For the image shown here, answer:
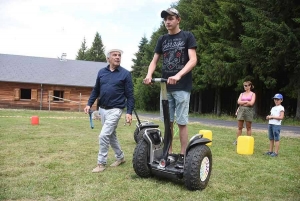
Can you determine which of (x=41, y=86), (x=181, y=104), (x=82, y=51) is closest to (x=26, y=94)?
(x=41, y=86)

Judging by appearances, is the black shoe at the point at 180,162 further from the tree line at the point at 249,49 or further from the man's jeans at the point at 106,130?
the tree line at the point at 249,49

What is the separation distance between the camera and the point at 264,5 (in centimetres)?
1664

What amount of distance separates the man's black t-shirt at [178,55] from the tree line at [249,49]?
12.1 meters

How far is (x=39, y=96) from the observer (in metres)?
28.1

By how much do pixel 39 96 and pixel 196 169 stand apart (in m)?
26.8

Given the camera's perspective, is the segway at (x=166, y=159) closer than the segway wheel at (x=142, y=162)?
Yes

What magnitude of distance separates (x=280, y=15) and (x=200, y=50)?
27.3ft

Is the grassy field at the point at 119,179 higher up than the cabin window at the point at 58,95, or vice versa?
the cabin window at the point at 58,95

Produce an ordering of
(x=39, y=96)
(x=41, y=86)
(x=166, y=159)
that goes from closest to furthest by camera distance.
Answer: (x=166, y=159) → (x=41, y=86) → (x=39, y=96)

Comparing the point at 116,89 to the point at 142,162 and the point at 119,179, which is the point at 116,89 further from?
the point at 119,179

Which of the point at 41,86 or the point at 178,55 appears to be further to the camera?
the point at 41,86

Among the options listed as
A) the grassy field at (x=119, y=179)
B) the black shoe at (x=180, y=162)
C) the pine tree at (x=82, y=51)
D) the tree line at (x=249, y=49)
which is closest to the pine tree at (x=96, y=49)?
the pine tree at (x=82, y=51)

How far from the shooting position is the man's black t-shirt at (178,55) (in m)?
4.14

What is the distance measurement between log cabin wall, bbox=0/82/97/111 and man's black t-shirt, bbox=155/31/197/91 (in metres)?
24.8
